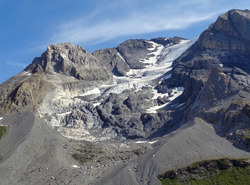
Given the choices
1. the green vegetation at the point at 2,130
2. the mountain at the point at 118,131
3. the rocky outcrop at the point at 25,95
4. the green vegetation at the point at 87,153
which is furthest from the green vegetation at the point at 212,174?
the rocky outcrop at the point at 25,95

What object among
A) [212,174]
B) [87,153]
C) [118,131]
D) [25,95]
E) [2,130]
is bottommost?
[118,131]

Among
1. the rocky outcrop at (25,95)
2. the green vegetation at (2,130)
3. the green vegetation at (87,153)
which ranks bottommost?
the green vegetation at (87,153)

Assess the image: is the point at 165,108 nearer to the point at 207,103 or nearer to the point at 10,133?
the point at 207,103

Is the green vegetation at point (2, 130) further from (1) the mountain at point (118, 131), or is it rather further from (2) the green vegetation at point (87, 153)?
(2) the green vegetation at point (87, 153)

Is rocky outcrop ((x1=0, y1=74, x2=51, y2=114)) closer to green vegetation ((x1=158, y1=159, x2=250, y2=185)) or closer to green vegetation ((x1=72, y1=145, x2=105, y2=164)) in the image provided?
green vegetation ((x1=72, y1=145, x2=105, y2=164))

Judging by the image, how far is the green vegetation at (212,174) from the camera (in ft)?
246

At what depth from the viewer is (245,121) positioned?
102500 mm

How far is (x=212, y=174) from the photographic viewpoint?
77.4 m

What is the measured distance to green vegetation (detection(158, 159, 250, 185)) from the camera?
75.1 m

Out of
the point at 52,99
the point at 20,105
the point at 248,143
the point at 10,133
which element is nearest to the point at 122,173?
the point at 248,143

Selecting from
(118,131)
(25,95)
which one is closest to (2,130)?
(118,131)

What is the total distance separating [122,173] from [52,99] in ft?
368

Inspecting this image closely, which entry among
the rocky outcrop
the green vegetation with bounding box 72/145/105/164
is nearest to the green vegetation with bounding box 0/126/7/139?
the green vegetation with bounding box 72/145/105/164

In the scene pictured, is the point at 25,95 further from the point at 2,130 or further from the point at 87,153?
the point at 87,153
